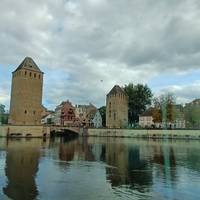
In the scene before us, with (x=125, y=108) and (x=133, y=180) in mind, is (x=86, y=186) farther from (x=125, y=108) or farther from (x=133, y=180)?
(x=125, y=108)

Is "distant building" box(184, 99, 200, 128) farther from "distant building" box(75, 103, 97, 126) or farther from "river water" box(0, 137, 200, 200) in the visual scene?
"river water" box(0, 137, 200, 200)

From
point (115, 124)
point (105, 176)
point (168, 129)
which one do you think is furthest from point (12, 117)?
point (105, 176)

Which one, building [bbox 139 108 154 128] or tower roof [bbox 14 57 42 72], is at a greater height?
tower roof [bbox 14 57 42 72]

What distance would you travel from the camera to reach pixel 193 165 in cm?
2538

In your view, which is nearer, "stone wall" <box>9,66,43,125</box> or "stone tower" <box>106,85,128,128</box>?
"stone wall" <box>9,66,43,125</box>

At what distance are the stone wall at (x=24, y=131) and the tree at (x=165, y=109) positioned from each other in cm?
2788

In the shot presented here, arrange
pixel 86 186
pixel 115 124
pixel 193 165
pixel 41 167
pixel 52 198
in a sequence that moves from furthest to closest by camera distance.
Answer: pixel 115 124, pixel 193 165, pixel 41 167, pixel 86 186, pixel 52 198

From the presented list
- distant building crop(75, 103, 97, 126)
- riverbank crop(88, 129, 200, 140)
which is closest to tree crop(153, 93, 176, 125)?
riverbank crop(88, 129, 200, 140)

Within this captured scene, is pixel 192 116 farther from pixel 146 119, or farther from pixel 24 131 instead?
pixel 24 131

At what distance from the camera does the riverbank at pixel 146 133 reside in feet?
243

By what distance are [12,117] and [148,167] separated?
59.0m

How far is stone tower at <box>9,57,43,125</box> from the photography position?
7606 centimetres

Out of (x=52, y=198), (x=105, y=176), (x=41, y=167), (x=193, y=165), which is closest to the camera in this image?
(x=52, y=198)

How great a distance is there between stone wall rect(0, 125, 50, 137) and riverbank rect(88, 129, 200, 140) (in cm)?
1581
